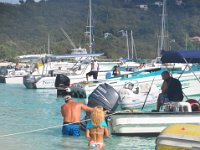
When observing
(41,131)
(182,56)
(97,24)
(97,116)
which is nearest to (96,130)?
(97,116)

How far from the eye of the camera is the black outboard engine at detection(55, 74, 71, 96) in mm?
27594

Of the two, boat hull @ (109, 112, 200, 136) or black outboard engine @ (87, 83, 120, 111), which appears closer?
boat hull @ (109, 112, 200, 136)

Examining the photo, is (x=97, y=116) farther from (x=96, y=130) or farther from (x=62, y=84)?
(x=62, y=84)

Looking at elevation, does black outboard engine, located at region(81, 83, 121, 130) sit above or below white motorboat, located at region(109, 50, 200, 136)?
above

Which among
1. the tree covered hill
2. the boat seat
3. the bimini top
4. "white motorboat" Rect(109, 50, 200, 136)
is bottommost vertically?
"white motorboat" Rect(109, 50, 200, 136)

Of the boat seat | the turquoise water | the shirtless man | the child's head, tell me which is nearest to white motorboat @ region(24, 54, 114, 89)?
the turquoise water

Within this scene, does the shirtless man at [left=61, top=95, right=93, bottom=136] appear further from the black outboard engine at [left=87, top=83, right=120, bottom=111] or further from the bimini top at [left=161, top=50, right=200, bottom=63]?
the bimini top at [left=161, top=50, right=200, bottom=63]

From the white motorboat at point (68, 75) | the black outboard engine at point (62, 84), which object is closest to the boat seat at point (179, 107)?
the black outboard engine at point (62, 84)

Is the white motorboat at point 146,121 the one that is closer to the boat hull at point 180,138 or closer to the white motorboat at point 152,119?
the white motorboat at point 152,119

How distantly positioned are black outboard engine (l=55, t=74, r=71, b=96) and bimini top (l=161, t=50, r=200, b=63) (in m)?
12.8

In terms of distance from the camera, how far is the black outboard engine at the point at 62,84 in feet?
90.5

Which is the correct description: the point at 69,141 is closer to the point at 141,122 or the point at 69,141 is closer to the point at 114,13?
the point at 141,122

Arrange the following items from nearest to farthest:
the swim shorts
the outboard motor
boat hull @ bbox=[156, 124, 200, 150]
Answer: boat hull @ bbox=[156, 124, 200, 150] < the swim shorts < the outboard motor

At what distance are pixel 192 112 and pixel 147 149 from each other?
126 centimetres
